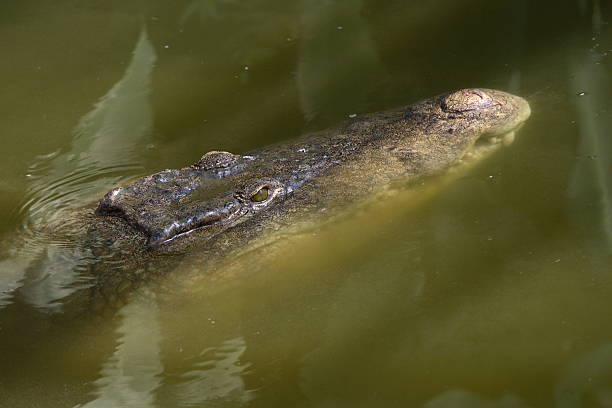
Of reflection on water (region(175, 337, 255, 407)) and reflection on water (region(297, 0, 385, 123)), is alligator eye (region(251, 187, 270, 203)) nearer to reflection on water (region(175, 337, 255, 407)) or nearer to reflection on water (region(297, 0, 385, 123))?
reflection on water (region(175, 337, 255, 407))

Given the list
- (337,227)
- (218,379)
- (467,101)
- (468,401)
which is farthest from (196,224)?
(467,101)

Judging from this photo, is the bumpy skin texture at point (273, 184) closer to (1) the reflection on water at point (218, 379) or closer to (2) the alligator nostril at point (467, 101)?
(2) the alligator nostril at point (467, 101)

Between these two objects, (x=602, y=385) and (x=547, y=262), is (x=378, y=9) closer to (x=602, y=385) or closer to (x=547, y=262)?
(x=547, y=262)

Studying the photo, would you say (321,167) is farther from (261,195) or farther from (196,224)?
(196,224)

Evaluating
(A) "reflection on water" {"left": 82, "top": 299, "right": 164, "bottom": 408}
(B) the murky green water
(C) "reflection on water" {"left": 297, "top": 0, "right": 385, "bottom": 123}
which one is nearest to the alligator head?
(B) the murky green water

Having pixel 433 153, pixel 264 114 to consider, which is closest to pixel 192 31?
pixel 264 114

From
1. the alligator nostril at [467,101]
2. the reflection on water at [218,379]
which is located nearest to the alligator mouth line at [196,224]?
the reflection on water at [218,379]
